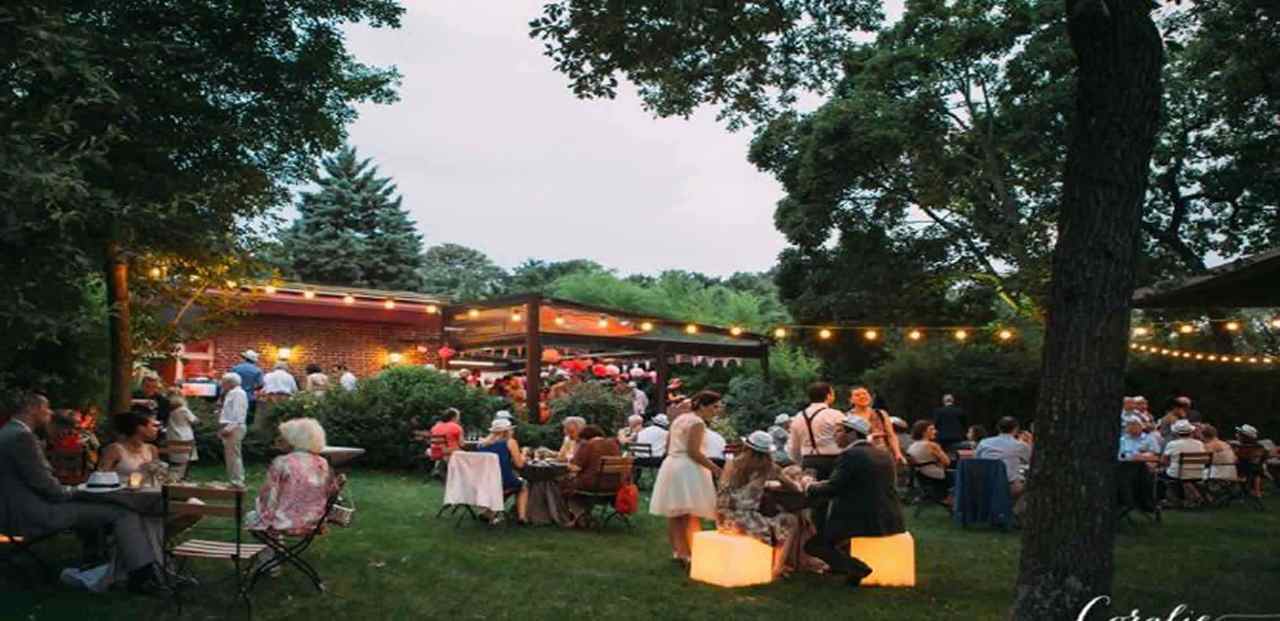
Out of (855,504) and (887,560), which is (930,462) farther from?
(855,504)

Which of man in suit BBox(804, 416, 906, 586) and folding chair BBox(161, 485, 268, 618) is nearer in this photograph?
folding chair BBox(161, 485, 268, 618)

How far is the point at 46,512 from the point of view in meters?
6.82

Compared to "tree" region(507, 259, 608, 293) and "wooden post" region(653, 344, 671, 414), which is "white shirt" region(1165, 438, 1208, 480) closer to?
"wooden post" region(653, 344, 671, 414)

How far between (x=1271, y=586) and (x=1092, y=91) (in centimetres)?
499

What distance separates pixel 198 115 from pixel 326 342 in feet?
46.5

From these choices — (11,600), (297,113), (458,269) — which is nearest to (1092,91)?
(11,600)

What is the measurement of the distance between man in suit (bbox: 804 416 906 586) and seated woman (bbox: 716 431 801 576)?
31cm

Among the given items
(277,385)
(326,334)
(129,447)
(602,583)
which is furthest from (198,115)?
(326,334)

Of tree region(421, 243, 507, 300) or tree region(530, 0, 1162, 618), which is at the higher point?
tree region(421, 243, 507, 300)

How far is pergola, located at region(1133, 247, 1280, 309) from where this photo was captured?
8812mm

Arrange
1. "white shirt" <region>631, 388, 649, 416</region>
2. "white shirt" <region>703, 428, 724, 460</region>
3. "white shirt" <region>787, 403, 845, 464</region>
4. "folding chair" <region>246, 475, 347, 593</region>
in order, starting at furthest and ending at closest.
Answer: "white shirt" <region>631, 388, 649, 416</region>, "white shirt" <region>703, 428, 724, 460</region>, "white shirt" <region>787, 403, 845, 464</region>, "folding chair" <region>246, 475, 347, 593</region>

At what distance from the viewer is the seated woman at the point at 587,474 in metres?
10.7

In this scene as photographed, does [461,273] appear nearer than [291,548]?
No

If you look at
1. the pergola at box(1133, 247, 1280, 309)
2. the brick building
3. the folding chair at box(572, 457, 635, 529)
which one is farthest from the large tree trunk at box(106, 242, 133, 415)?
the brick building
